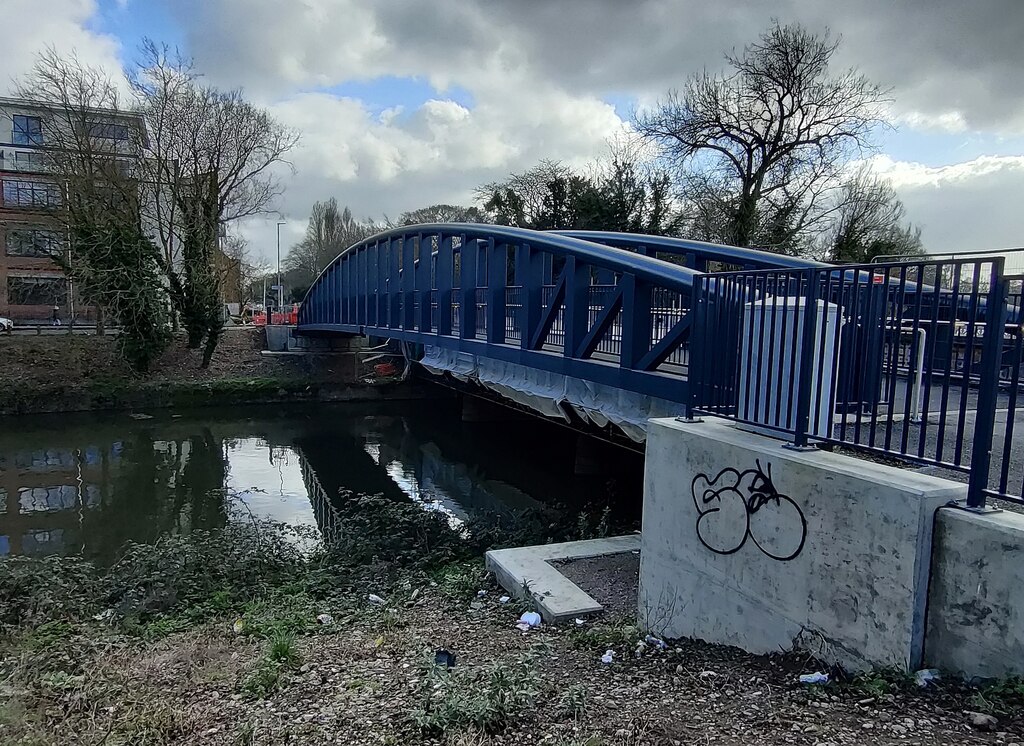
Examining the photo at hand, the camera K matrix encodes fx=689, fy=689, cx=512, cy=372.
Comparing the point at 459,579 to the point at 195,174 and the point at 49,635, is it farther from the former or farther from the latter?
the point at 195,174

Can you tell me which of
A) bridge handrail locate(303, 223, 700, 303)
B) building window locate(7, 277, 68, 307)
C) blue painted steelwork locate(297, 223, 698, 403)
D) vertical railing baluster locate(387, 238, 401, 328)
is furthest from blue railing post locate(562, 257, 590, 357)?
building window locate(7, 277, 68, 307)

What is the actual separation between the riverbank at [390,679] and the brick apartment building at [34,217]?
23.9 meters

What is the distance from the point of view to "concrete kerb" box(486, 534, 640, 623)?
5.97 meters

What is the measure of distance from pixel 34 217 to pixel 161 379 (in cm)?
919

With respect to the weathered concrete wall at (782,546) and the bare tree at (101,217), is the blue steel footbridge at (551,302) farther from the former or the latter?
the bare tree at (101,217)

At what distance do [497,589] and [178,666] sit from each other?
302 cm

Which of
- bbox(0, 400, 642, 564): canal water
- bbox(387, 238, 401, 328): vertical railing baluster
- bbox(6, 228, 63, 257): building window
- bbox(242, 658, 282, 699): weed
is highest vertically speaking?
bbox(6, 228, 63, 257): building window

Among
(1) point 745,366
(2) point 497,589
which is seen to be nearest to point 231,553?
(2) point 497,589

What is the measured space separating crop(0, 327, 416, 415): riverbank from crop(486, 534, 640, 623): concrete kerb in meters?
22.2

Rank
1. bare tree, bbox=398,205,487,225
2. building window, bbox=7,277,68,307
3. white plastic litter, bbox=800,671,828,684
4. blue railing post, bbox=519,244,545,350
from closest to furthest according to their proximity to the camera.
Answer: white plastic litter, bbox=800,671,828,684 < blue railing post, bbox=519,244,545,350 < building window, bbox=7,277,68,307 < bare tree, bbox=398,205,487,225

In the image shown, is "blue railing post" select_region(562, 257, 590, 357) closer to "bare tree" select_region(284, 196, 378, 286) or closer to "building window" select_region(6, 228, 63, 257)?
"building window" select_region(6, 228, 63, 257)

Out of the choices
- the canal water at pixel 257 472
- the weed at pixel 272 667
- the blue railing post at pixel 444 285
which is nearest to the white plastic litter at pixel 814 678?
the weed at pixel 272 667

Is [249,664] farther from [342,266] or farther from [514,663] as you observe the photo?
[342,266]

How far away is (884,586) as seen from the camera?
365 centimetres
